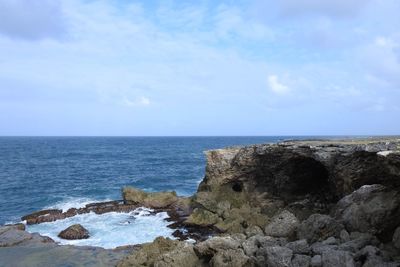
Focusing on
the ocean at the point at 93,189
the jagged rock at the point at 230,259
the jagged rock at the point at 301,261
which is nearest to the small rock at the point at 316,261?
the jagged rock at the point at 301,261

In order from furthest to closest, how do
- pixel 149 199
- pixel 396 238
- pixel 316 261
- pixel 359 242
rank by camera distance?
pixel 149 199 → pixel 359 242 → pixel 396 238 → pixel 316 261

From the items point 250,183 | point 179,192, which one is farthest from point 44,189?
A: point 250,183

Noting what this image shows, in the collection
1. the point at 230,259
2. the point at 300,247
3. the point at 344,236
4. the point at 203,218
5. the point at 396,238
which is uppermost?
the point at 396,238

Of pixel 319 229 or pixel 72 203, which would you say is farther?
pixel 72 203

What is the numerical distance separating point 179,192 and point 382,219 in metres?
33.6

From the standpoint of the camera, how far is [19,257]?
24.5 meters

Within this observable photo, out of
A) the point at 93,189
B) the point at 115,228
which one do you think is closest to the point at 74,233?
the point at 115,228

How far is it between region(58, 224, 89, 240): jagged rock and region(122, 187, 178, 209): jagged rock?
912 centimetres

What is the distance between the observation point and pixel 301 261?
16062 millimetres

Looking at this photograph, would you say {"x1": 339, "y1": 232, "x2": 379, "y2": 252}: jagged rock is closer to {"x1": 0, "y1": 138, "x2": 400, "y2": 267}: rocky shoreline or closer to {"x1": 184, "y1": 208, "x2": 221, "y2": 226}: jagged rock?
{"x1": 0, "y1": 138, "x2": 400, "y2": 267}: rocky shoreline

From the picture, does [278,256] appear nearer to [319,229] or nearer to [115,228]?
[319,229]

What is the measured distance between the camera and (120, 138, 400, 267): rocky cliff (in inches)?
649

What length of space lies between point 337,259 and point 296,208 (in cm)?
1316

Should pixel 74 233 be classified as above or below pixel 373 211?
below
